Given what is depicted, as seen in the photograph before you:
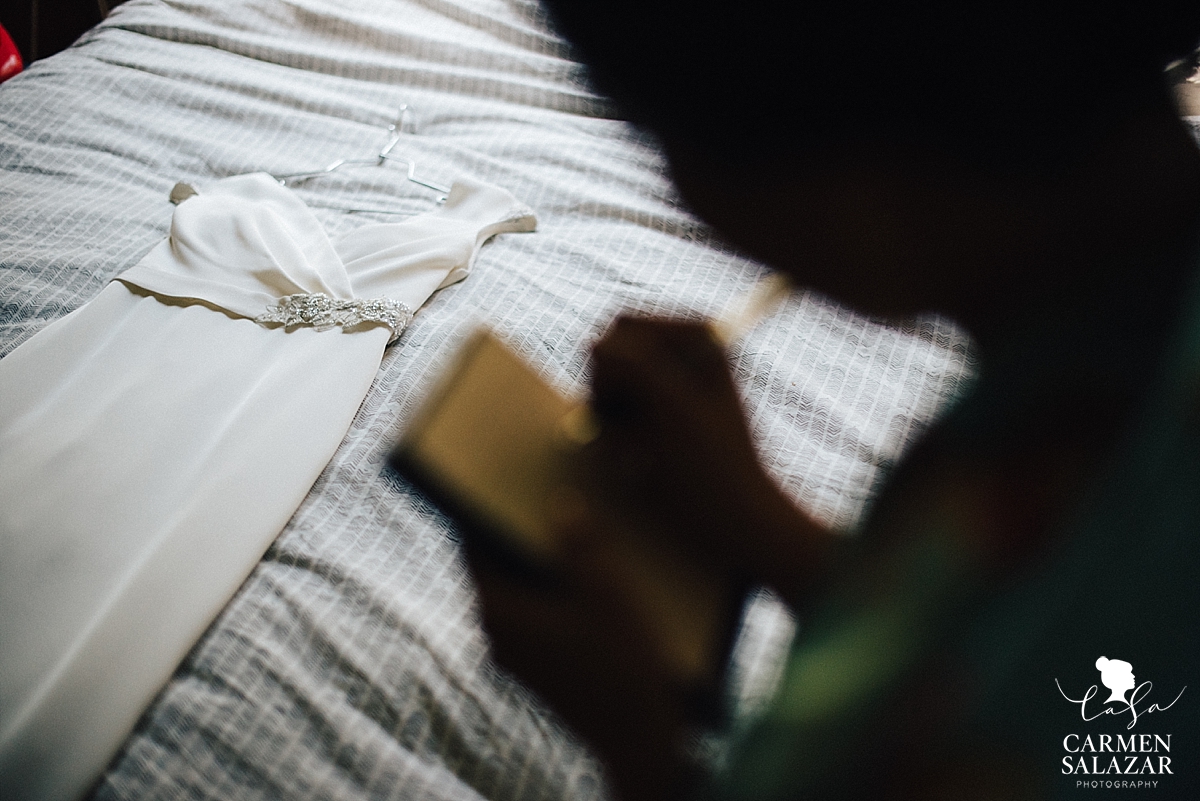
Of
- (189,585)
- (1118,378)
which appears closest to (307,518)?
(189,585)

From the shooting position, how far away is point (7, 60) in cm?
180

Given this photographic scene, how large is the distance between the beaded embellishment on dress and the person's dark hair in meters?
0.88

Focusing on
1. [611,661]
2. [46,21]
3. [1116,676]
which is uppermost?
[1116,676]

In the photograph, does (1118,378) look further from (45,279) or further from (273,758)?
(45,279)

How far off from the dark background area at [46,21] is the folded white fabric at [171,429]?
1.63 meters

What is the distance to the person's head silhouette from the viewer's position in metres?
0.22

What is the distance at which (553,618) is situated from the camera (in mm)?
449

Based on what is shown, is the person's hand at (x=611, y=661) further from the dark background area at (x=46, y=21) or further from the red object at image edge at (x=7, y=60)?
the dark background area at (x=46, y=21)

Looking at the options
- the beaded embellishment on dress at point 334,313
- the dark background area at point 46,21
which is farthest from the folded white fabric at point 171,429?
the dark background area at point 46,21

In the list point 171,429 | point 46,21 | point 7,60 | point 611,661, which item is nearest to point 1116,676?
point 611,661

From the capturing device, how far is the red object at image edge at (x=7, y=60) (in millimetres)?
1776

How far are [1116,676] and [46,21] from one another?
9.93 ft

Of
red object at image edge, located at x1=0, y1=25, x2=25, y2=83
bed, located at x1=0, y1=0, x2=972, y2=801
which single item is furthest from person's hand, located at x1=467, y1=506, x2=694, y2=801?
red object at image edge, located at x1=0, y1=25, x2=25, y2=83

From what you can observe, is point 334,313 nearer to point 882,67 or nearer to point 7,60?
point 882,67
